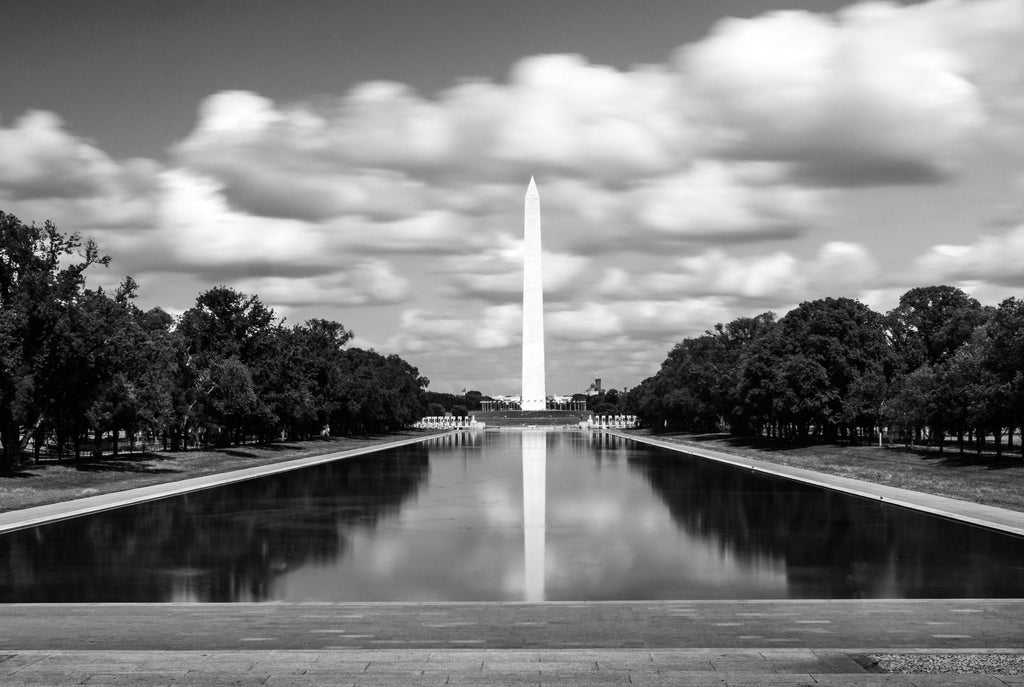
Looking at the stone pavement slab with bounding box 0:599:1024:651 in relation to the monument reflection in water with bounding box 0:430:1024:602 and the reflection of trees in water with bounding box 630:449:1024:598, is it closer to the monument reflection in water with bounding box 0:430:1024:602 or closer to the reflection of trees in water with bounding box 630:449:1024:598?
the monument reflection in water with bounding box 0:430:1024:602

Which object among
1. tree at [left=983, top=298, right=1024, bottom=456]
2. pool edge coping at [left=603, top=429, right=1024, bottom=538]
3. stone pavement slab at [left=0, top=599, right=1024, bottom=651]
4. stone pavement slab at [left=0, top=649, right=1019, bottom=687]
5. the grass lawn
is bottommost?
the grass lawn

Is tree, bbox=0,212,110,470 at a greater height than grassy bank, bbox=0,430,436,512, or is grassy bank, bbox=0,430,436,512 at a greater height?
tree, bbox=0,212,110,470

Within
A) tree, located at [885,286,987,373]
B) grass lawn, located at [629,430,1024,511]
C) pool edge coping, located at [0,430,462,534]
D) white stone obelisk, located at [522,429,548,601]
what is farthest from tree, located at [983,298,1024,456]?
pool edge coping, located at [0,430,462,534]

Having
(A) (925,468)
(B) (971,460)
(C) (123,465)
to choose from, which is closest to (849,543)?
(A) (925,468)

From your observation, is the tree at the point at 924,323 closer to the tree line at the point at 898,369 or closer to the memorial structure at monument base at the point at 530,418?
the tree line at the point at 898,369

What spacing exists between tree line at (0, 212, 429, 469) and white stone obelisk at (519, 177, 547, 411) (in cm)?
2885

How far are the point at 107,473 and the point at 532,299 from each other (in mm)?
77026

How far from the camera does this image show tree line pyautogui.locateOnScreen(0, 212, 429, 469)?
141 ft

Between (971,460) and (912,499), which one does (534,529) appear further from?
(971,460)

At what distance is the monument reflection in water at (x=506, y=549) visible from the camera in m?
16.2

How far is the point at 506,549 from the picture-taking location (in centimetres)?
2092

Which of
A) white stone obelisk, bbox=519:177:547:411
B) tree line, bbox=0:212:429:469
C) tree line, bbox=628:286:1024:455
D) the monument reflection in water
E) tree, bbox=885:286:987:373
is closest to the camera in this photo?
the monument reflection in water

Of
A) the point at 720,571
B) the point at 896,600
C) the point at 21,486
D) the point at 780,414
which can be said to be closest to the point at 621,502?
the point at 720,571

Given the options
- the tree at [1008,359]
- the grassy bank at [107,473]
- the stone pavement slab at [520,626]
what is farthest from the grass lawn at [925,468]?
the grassy bank at [107,473]
